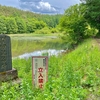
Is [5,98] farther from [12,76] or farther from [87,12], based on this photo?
A: [87,12]

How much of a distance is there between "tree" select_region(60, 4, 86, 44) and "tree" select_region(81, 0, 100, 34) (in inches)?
24.2

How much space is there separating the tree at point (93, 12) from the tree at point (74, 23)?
614 mm

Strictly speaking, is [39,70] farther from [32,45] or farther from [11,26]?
[11,26]

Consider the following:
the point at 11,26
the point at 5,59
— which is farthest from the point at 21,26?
the point at 5,59

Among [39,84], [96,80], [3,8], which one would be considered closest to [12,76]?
[39,84]

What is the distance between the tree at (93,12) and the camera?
70.5 feet

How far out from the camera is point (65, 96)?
349cm

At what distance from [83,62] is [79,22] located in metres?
14.9

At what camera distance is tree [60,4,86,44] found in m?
21.6

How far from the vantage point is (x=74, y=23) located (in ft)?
69.8

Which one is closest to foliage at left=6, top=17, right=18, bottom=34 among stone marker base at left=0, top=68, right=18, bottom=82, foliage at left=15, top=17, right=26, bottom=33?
foliage at left=15, top=17, right=26, bottom=33

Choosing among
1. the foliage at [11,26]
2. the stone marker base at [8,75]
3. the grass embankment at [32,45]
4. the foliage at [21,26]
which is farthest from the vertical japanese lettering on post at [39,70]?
the foliage at [21,26]

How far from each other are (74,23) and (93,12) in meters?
2.38

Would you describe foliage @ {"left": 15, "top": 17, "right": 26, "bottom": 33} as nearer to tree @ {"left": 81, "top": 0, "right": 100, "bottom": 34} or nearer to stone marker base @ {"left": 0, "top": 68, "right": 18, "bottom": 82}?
tree @ {"left": 81, "top": 0, "right": 100, "bottom": 34}
